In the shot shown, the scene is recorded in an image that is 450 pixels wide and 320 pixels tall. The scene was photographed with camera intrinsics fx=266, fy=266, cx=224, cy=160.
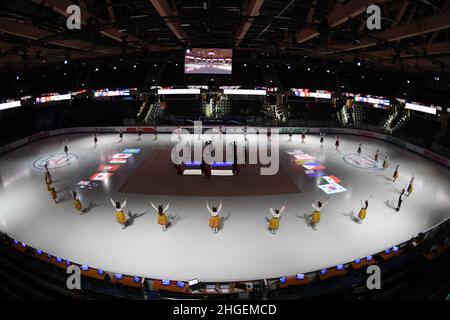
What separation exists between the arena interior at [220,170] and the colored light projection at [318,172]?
0.48 ft

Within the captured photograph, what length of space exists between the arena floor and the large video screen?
943 cm

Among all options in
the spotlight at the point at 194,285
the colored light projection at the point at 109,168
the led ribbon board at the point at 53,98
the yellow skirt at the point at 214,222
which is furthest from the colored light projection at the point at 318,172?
the led ribbon board at the point at 53,98

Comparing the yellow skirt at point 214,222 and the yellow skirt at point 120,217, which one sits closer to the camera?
the yellow skirt at point 214,222

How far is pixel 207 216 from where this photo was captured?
12.4m

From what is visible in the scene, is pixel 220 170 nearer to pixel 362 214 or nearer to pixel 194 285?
pixel 362 214

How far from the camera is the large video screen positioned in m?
21.7

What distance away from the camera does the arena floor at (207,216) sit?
9594 millimetres

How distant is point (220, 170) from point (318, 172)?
6.53 meters

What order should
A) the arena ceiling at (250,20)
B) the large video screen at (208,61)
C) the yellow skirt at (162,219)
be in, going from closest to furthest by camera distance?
1. the arena ceiling at (250,20)
2. the yellow skirt at (162,219)
3. the large video screen at (208,61)

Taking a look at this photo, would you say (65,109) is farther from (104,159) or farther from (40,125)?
(104,159)

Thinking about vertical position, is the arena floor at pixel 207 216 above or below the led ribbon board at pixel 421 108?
below

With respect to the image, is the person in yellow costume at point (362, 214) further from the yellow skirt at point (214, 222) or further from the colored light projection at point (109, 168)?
the colored light projection at point (109, 168)

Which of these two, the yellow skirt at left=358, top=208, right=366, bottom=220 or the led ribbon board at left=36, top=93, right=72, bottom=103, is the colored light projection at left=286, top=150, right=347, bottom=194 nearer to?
the yellow skirt at left=358, top=208, right=366, bottom=220
